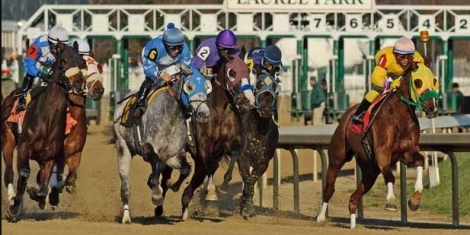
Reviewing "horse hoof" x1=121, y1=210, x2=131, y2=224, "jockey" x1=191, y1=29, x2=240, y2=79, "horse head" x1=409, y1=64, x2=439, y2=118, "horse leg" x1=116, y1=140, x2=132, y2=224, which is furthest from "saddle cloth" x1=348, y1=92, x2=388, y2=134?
"horse hoof" x1=121, y1=210, x2=131, y2=224

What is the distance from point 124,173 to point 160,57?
3.21 feet

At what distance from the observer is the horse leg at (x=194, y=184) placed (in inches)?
461

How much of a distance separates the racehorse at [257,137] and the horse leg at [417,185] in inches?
49.5

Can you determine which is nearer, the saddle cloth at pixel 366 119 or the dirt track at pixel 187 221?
the dirt track at pixel 187 221

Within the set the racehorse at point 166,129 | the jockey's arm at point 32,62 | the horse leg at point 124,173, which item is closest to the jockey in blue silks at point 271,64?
the racehorse at point 166,129

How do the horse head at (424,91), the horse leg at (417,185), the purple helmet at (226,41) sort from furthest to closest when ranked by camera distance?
1. the purple helmet at (226,41)
2. the horse head at (424,91)
3. the horse leg at (417,185)

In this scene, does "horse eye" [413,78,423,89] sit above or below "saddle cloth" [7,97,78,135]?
above

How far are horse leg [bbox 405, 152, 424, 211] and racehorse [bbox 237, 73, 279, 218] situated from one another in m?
1.26

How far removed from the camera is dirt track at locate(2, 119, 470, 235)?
1045 cm

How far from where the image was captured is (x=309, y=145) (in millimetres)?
13664

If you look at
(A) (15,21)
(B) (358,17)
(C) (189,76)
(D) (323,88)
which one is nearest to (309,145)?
(C) (189,76)

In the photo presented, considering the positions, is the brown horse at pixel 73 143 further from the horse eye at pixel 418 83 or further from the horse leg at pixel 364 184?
the horse eye at pixel 418 83

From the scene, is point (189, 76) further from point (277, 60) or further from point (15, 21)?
point (15, 21)

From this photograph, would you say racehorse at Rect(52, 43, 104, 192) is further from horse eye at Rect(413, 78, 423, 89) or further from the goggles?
horse eye at Rect(413, 78, 423, 89)
